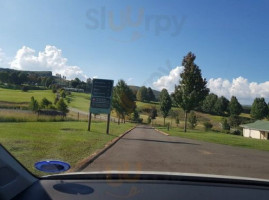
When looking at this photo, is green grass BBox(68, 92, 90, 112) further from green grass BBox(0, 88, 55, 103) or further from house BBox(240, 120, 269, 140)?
house BBox(240, 120, 269, 140)

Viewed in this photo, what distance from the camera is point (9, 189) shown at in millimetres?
1911

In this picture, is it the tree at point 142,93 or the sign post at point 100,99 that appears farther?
the tree at point 142,93

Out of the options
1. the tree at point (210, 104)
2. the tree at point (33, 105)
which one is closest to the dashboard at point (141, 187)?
the tree at point (33, 105)

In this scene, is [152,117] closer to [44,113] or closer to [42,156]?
[44,113]

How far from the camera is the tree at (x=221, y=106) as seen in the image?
9219cm

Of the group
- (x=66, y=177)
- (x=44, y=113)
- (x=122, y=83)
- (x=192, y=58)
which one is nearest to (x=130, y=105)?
(x=122, y=83)

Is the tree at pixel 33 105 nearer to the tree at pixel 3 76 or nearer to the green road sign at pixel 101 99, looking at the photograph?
the green road sign at pixel 101 99

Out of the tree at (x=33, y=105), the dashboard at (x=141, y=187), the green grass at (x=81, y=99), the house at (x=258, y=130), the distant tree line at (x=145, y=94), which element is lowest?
the house at (x=258, y=130)

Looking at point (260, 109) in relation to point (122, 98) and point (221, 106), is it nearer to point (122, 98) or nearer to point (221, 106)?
point (221, 106)

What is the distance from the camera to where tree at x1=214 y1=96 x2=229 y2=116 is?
9219 centimetres

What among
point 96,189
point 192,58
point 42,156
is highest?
point 192,58

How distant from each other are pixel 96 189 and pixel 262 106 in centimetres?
8739

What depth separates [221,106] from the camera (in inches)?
3676

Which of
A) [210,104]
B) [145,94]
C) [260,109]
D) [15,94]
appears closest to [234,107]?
[210,104]
